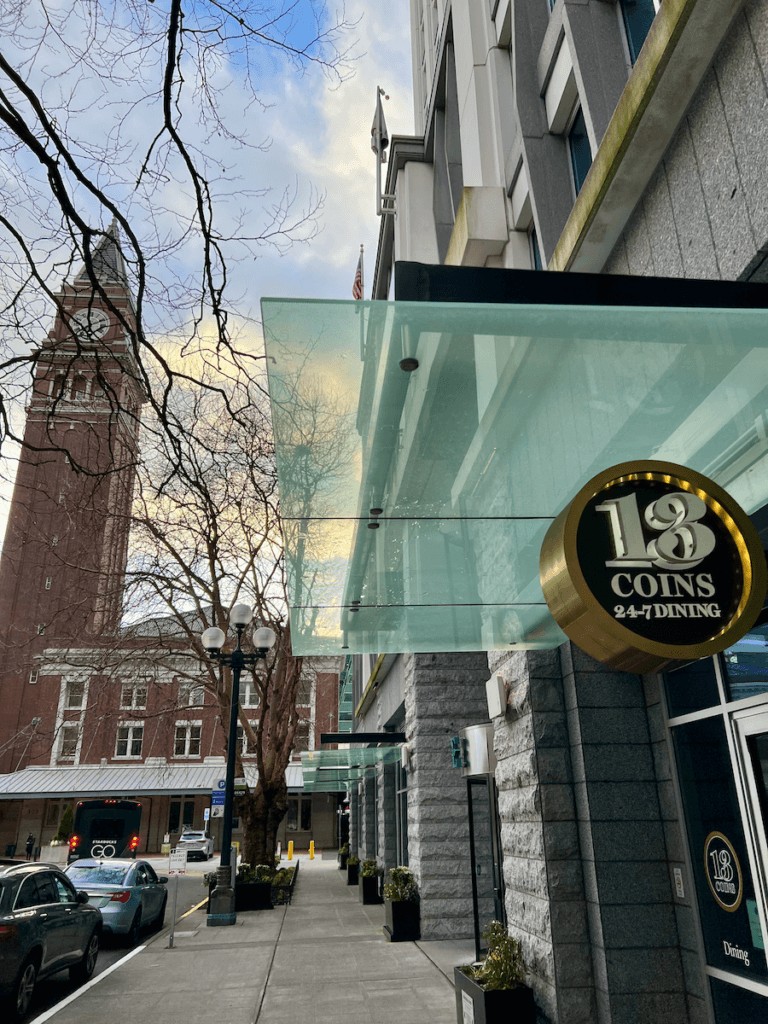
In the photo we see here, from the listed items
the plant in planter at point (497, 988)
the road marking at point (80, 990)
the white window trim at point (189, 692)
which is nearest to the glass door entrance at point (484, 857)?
the plant in planter at point (497, 988)

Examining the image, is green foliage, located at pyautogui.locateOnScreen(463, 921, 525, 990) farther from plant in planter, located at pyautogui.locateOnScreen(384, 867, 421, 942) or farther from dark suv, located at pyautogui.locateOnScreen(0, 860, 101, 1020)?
plant in planter, located at pyautogui.locateOnScreen(384, 867, 421, 942)

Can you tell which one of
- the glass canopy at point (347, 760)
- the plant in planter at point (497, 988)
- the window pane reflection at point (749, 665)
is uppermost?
the glass canopy at point (347, 760)

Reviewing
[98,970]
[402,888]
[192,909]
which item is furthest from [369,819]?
[98,970]

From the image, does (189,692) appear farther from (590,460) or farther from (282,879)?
(590,460)

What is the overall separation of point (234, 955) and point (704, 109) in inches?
520

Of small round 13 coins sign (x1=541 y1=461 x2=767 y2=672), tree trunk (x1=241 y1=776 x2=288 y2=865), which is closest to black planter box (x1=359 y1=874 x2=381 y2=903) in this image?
tree trunk (x1=241 y1=776 x2=288 y2=865)

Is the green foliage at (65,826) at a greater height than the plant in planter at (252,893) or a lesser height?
greater

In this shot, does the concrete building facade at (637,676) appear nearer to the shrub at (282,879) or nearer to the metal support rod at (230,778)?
the metal support rod at (230,778)

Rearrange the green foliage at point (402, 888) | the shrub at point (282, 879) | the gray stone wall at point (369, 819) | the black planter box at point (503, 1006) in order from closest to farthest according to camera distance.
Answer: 1. the black planter box at point (503, 1006)
2. the green foliage at point (402, 888)
3. the shrub at point (282, 879)
4. the gray stone wall at point (369, 819)

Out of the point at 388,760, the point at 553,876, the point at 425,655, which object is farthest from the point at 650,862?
the point at 388,760

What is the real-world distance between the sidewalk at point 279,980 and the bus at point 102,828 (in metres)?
21.2

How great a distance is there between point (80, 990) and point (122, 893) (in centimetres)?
453

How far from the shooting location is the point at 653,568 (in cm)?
388

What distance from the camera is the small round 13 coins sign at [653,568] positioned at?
12.2 feet
